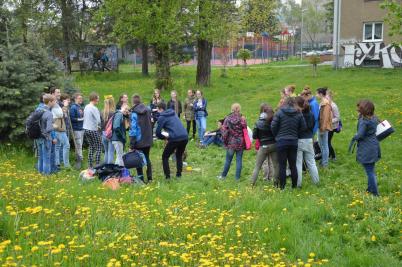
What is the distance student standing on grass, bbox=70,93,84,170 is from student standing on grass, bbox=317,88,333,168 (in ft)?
19.9

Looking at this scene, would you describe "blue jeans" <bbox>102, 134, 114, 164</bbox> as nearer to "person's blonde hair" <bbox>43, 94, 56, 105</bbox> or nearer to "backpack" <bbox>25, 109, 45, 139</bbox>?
"person's blonde hair" <bbox>43, 94, 56, 105</bbox>

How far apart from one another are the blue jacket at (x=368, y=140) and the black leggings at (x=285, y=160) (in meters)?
1.29

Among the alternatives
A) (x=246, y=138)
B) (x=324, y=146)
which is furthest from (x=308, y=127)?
(x=324, y=146)

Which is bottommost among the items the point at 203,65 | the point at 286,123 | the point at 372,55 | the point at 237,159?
the point at 237,159

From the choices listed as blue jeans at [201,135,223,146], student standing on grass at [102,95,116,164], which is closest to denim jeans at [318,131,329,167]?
blue jeans at [201,135,223,146]

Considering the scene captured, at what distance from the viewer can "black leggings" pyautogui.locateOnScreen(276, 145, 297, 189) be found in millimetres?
10125

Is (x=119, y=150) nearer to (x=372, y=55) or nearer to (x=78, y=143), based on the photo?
(x=78, y=143)

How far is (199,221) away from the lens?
752cm

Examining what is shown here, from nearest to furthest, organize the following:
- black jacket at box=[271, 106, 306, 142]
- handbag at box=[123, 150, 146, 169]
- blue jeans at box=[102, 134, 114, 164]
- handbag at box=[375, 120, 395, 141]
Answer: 1. handbag at box=[375, 120, 395, 141]
2. black jacket at box=[271, 106, 306, 142]
3. handbag at box=[123, 150, 146, 169]
4. blue jeans at box=[102, 134, 114, 164]

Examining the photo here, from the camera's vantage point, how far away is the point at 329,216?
8141 millimetres

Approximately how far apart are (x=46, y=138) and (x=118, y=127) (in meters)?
1.66

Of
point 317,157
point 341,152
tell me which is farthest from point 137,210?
point 341,152

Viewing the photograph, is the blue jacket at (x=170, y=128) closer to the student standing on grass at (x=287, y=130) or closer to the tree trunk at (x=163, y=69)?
the student standing on grass at (x=287, y=130)

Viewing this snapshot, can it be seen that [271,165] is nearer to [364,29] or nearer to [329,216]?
[329,216]
